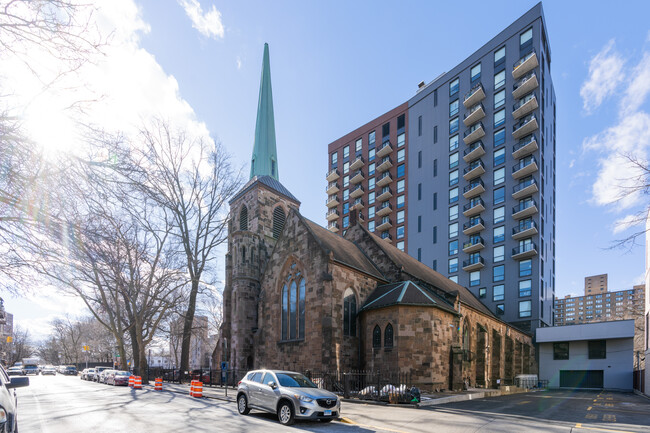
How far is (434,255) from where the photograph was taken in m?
53.4

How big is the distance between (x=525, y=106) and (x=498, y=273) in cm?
2034

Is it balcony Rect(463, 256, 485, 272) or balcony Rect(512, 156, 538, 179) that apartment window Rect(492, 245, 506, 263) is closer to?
balcony Rect(463, 256, 485, 272)

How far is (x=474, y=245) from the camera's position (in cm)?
4803

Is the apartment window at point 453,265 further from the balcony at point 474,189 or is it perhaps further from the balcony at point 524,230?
the balcony at point 474,189

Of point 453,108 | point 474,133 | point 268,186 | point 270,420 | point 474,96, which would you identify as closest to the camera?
point 270,420

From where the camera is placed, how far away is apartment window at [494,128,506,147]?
4856 centimetres

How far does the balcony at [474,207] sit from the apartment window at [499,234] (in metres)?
3.07

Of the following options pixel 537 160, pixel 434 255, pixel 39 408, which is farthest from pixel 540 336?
pixel 39 408

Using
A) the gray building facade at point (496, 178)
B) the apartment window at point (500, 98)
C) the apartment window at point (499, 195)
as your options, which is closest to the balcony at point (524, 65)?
the gray building facade at point (496, 178)

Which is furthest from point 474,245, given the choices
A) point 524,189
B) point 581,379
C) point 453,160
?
point 581,379

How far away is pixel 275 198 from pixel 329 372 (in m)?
17.8

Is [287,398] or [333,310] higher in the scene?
[333,310]

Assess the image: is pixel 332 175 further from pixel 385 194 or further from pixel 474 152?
pixel 474 152

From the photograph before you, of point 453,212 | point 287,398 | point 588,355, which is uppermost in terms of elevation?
point 453,212
